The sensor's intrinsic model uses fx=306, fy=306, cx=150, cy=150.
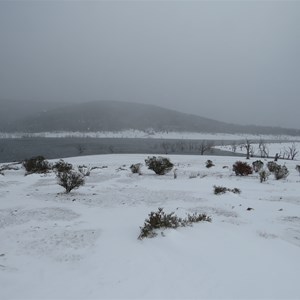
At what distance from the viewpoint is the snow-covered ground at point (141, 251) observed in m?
5.13

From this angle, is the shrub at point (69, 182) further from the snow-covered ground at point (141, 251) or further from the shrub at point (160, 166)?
the shrub at point (160, 166)

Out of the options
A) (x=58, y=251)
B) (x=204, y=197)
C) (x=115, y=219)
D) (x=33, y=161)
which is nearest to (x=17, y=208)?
(x=115, y=219)

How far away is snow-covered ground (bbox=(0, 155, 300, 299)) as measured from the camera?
5.13m

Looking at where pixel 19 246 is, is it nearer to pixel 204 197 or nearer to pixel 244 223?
pixel 244 223

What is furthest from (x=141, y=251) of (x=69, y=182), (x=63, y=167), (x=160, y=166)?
(x=63, y=167)

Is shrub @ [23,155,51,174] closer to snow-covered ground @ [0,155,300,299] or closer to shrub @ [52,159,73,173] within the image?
shrub @ [52,159,73,173]

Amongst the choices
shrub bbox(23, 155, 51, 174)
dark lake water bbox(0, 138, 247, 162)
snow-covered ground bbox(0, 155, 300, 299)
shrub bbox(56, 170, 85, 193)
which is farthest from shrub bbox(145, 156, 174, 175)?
dark lake water bbox(0, 138, 247, 162)

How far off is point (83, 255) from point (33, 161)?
1987cm

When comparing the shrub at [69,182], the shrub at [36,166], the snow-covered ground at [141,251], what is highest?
the shrub at [69,182]

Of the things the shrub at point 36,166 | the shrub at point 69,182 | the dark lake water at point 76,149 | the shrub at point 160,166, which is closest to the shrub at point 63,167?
the shrub at point 36,166

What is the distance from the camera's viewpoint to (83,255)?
6.55 metres

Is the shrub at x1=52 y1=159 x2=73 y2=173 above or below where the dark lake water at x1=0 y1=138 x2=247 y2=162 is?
above

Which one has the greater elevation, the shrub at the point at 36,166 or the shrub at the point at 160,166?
the shrub at the point at 160,166

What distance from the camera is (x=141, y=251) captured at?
263 inches
